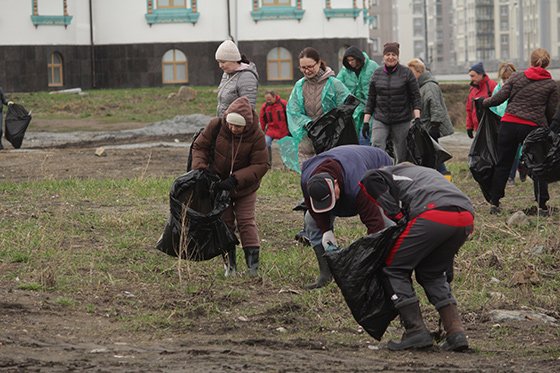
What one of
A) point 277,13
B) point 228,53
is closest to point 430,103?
point 228,53

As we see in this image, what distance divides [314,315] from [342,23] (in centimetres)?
3529

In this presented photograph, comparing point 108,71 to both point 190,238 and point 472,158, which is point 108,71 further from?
point 190,238

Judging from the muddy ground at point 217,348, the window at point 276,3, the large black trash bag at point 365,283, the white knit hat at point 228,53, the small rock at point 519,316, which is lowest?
the small rock at point 519,316

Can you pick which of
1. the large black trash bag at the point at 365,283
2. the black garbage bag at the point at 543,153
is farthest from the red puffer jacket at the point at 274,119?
the large black trash bag at the point at 365,283

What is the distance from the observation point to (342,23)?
142 ft

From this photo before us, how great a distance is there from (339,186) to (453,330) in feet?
3.52

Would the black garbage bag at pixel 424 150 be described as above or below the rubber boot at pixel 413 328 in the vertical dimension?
above

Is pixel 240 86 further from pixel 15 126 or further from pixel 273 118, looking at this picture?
A: pixel 15 126

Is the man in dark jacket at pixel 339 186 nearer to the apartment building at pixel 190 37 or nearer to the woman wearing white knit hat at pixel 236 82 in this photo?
the woman wearing white knit hat at pixel 236 82

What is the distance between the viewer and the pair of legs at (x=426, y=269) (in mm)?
7270

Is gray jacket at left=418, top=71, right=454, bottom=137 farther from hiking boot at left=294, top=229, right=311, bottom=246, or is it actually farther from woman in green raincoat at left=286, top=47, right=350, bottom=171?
hiking boot at left=294, top=229, right=311, bottom=246

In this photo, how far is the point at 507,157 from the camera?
1303 centimetres

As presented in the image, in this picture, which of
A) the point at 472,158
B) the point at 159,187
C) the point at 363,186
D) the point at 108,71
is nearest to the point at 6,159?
the point at 159,187

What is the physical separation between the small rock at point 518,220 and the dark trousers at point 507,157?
46 centimetres
